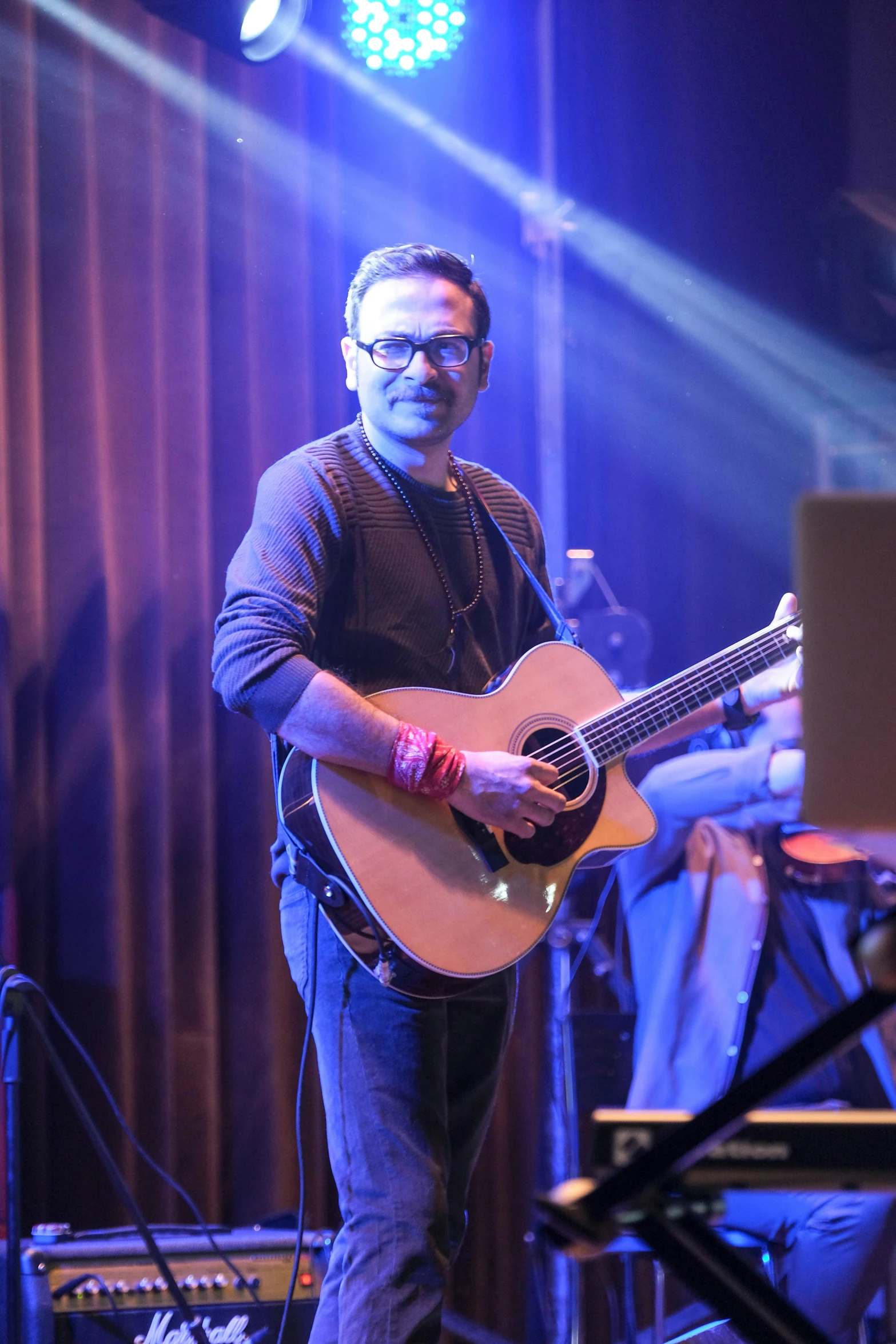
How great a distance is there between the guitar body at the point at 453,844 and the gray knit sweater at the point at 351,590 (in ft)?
0.28

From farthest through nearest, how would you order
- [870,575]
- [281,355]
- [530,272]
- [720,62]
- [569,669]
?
[720,62] < [530,272] < [281,355] < [569,669] < [870,575]

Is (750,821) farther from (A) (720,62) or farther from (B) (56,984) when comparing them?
(A) (720,62)

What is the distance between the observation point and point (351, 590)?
2.09 meters

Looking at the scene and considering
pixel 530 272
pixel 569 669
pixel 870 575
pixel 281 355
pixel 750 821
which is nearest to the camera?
pixel 870 575

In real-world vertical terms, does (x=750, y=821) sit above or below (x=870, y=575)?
below

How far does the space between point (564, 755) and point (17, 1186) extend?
119 cm

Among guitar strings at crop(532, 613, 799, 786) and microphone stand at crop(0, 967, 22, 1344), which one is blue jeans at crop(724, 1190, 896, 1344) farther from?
microphone stand at crop(0, 967, 22, 1344)

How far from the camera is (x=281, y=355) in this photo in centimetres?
324

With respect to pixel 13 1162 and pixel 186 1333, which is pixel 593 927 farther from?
pixel 13 1162

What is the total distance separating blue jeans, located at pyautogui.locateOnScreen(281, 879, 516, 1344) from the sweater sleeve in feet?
1.12

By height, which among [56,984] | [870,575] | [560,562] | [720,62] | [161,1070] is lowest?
[161,1070]

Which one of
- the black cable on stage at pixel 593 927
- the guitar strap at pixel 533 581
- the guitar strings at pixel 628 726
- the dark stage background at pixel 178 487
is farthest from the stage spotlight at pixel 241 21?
the black cable on stage at pixel 593 927

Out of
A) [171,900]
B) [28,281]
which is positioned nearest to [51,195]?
[28,281]

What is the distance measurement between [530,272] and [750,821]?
167 centimetres
